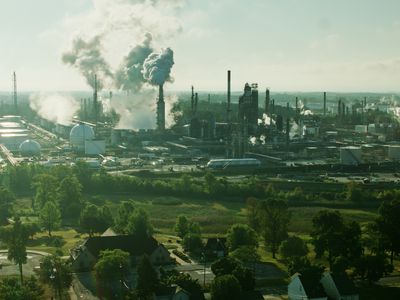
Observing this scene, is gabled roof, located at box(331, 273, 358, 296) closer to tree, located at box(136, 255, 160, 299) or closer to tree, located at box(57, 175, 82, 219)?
tree, located at box(136, 255, 160, 299)

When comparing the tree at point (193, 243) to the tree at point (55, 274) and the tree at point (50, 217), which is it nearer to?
the tree at point (55, 274)

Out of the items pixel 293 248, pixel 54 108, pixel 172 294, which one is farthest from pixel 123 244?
pixel 54 108

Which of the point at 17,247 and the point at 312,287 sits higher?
the point at 17,247

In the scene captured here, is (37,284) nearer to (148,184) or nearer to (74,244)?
(74,244)

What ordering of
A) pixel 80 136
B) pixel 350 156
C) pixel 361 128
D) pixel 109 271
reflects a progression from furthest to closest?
pixel 361 128 < pixel 80 136 < pixel 350 156 < pixel 109 271

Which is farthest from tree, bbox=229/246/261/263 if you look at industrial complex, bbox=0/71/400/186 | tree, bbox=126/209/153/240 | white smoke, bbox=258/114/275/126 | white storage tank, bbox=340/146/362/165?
white smoke, bbox=258/114/275/126

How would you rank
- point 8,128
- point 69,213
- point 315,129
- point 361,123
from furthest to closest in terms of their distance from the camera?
point 361,123 < point 8,128 < point 315,129 < point 69,213

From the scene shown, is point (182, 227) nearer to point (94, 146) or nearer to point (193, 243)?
point (193, 243)

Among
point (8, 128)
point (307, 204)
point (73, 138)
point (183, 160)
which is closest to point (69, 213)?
point (307, 204)
